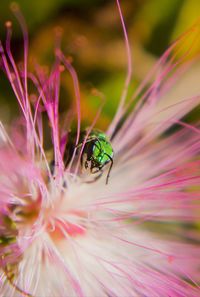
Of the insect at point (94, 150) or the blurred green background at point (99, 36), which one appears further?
the blurred green background at point (99, 36)

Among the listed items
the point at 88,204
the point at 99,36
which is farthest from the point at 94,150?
the point at 99,36

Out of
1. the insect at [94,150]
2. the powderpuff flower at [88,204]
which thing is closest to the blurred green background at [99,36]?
the powderpuff flower at [88,204]

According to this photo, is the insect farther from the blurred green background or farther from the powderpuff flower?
the blurred green background

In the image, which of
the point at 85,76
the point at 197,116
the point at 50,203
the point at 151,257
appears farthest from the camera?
the point at 85,76

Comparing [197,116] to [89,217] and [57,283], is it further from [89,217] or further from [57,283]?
[57,283]

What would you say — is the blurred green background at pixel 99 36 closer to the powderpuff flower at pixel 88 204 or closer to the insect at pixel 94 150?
the powderpuff flower at pixel 88 204

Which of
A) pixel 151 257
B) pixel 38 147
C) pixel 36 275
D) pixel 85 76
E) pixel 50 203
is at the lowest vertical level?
pixel 151 257

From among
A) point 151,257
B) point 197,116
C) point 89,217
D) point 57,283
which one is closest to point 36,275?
point 57,283
